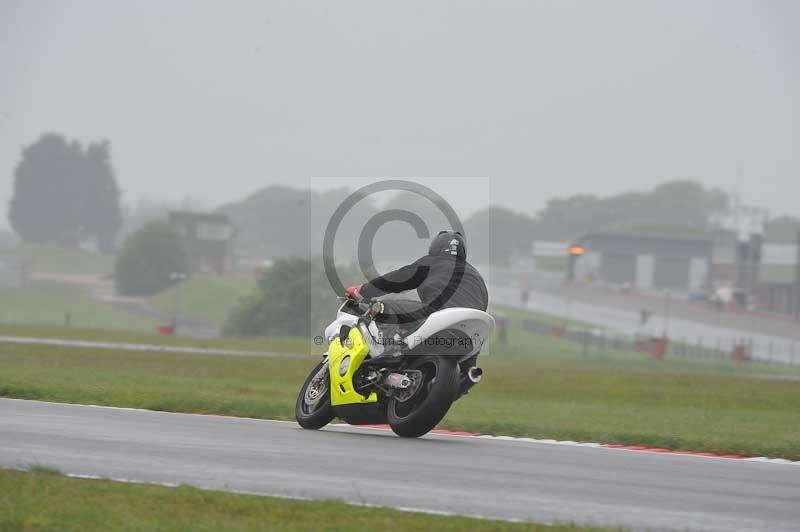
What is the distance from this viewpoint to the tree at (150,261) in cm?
11688

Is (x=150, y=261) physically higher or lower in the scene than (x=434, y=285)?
lower

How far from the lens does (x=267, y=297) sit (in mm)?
78875

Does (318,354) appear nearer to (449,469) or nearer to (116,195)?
(449,469)

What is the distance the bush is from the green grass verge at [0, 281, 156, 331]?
40.6 ft

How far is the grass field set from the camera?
46.0 feet

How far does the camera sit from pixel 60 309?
342 ft

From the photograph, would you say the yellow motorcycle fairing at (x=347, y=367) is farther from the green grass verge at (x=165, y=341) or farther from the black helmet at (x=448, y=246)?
the green grass verge at (x=165, y=341)

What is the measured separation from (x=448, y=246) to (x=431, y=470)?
2976 mm

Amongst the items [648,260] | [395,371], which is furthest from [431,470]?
[648,260]

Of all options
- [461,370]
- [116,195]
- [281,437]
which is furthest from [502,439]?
[116,195]

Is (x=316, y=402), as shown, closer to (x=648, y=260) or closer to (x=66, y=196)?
(x=648, y=260)

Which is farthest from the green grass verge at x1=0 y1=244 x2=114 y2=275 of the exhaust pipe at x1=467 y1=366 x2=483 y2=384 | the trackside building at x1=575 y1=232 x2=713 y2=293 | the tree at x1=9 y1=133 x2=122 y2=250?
Answer: the exhaust pipe at x1=467 y1=366 x2=483 y2=384

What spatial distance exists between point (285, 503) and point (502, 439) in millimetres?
5311

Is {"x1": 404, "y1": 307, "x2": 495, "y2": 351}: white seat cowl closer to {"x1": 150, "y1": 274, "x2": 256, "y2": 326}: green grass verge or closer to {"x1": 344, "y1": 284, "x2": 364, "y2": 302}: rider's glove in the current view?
{"x1": 344, "y1": 284, "x2": 364, "y2": 302}: rider's glove
